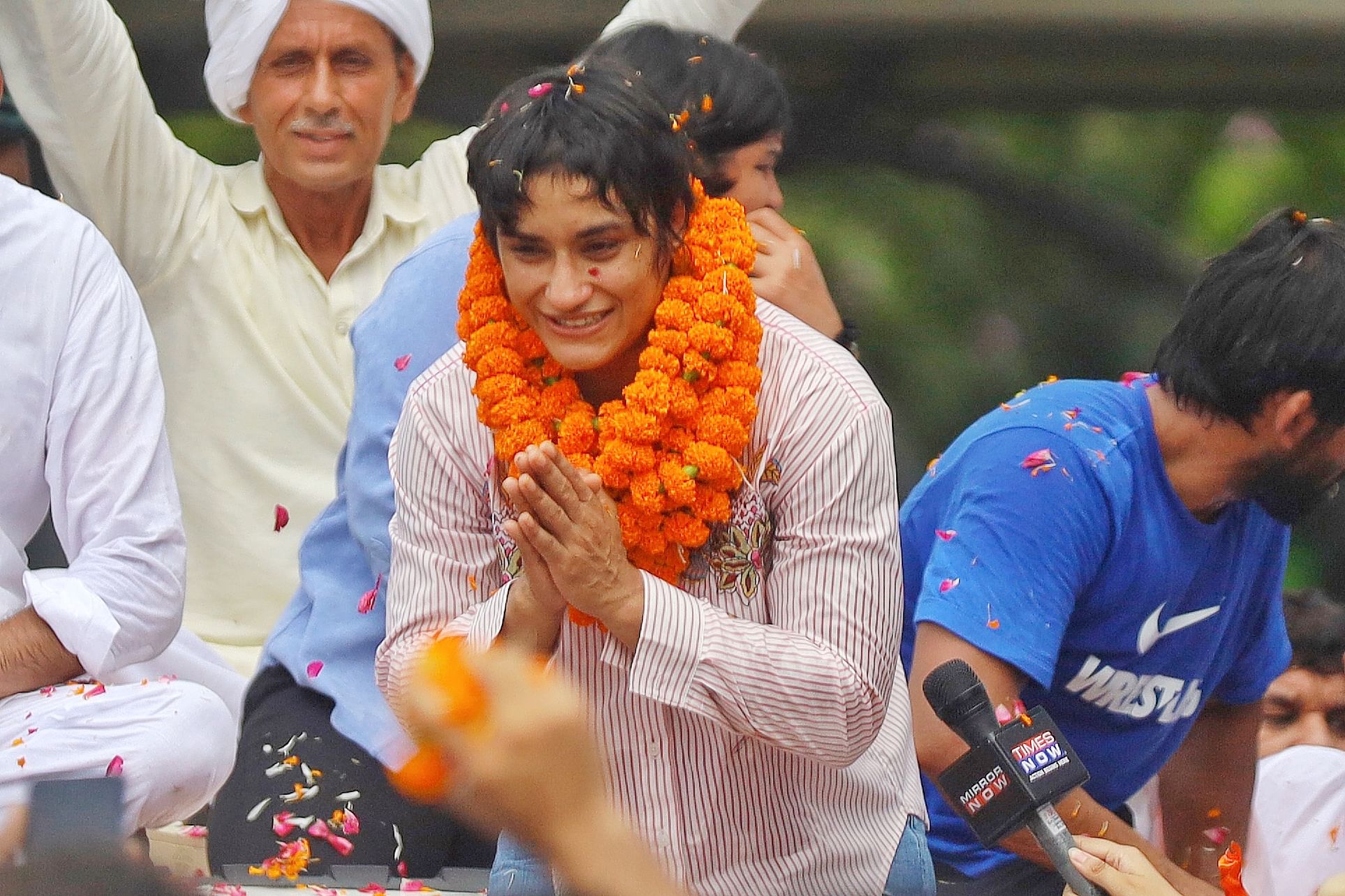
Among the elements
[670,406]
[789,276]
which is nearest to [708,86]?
[789,276]

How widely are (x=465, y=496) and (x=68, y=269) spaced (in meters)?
1.07

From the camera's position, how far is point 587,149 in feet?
7.54

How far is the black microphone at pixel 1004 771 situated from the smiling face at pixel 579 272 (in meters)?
0.70

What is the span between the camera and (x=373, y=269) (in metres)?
3.78

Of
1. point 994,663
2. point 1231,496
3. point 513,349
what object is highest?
point 513,349

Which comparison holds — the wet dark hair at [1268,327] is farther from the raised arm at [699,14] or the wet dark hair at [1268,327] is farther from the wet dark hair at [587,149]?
the raised arm at [699,14]

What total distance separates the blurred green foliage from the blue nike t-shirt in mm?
2545

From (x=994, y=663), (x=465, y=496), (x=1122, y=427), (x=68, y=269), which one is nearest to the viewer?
(x=465, y=496)

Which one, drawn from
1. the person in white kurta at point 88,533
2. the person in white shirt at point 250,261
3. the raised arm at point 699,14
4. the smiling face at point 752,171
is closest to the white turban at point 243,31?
the person in white shirt at point 250,261

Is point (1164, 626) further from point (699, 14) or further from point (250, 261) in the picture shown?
point (250, 261)

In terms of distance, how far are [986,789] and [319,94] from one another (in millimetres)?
2295

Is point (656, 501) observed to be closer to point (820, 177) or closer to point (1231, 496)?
point (1231, 496)

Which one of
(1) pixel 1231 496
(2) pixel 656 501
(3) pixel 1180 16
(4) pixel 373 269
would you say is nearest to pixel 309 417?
(4) pixel 373 269

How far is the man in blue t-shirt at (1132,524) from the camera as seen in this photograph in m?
2.76
